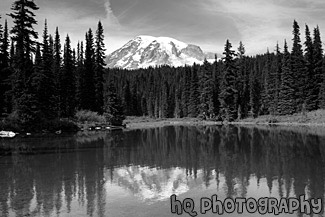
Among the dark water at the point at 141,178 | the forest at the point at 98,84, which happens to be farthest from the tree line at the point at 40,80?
the dark water at the point at 141,178

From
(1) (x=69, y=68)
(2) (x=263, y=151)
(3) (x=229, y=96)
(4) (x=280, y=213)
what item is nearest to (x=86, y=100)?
(1) (x=69, y=68)

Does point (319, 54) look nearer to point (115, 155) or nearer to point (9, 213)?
point (115, 155)

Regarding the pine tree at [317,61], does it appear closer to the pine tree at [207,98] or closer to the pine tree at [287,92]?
the pine tree at [287,92]

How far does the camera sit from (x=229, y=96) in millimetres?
85750

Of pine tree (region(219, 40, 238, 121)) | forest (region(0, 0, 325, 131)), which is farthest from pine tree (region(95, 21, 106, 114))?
pine tree (region(219, 40, 238, 121))

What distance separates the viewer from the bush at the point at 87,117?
190ft

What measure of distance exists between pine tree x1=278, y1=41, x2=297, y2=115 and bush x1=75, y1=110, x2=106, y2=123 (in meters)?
40.9

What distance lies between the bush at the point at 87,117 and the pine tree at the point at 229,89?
35.2 m

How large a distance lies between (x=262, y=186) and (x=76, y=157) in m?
14.5

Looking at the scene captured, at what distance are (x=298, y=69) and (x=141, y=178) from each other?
70.3 m

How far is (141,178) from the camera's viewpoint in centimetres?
1741

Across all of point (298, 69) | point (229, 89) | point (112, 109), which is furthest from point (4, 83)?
point (298, 69)

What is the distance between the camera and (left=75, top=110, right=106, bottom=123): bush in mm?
58031

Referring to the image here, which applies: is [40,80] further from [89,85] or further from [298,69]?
[298,69]
